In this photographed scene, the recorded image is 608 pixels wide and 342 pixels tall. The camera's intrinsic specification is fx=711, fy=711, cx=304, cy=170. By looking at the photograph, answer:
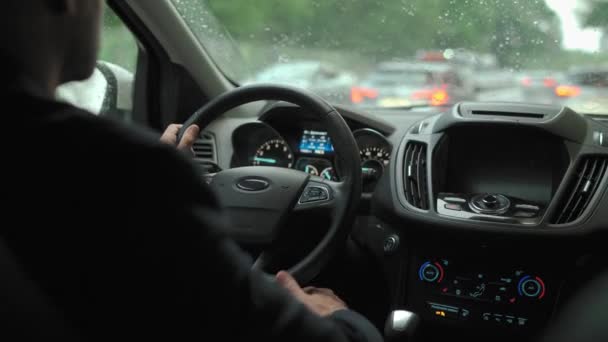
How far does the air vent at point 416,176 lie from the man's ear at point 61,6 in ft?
5.89

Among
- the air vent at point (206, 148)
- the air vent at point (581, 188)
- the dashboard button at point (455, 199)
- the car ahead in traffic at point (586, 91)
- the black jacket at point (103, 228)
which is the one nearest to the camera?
the black jacket at point (103, 228)

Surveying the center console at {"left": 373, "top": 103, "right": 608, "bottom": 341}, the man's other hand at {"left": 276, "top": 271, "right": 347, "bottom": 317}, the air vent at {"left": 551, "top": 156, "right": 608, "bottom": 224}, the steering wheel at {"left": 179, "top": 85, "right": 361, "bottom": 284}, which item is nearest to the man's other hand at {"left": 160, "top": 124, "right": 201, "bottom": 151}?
the steering wheel at {"left": 179, "top": 85, "right": 361, "bottom": 284}

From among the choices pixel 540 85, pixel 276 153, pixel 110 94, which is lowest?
pixel 276 153

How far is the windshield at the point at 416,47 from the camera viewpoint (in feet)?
10.3

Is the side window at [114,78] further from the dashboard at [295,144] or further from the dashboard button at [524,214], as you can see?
the dashboard button at [524,214]

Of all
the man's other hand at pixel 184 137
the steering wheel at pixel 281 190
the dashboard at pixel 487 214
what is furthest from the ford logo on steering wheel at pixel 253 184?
the dashboard at pixel 487 214

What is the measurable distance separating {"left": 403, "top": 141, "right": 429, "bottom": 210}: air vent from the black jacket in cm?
170

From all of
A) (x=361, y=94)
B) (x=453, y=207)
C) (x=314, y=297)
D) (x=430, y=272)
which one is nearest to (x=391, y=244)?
(x=430, y=272)

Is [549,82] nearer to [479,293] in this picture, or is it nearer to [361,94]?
[361,94]

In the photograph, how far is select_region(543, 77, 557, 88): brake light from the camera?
3.21 metres

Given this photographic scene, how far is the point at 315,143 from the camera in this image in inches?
128

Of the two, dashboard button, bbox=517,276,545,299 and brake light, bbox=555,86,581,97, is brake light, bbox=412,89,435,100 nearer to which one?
brake light, bbox=555,86,581,97

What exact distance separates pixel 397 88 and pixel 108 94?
146 centimetres

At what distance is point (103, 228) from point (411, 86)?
2795mm
